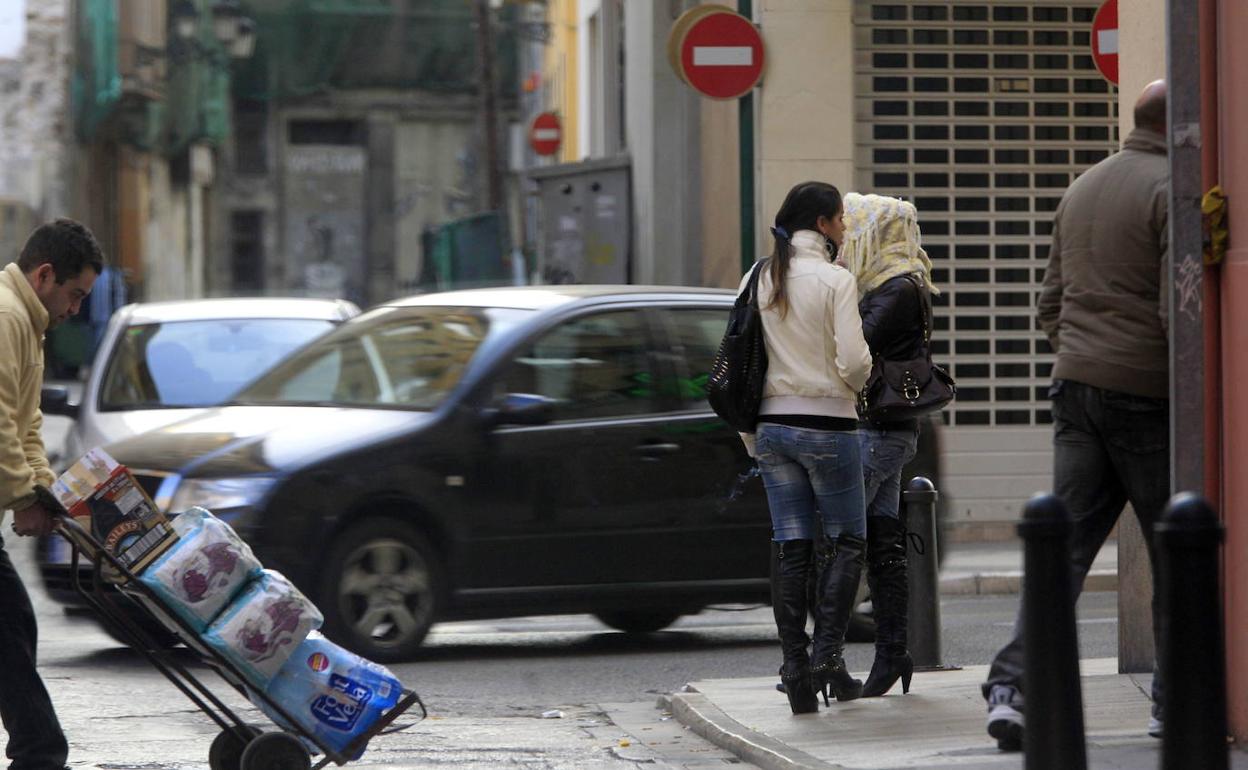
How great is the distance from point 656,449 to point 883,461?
2325mm

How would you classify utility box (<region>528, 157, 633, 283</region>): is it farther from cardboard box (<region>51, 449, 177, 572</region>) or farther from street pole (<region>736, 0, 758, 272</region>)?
cardboard box (<region>51, 449, 177, 572</region>)

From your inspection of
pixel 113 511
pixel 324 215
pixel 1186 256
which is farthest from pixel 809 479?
pixel 324 215

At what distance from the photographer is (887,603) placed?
8.06 m

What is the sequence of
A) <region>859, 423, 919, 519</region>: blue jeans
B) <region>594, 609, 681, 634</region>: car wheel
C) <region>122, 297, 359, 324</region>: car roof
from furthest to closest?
<region>122, 297, 359, 324</region>: car roof < <region>594, 609, 681, 634</region>: car wheel < <region>859, 423, 919, 519</region>: blue jeans

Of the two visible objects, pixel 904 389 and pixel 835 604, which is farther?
pixel 904 389

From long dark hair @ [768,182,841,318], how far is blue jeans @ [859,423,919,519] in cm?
77

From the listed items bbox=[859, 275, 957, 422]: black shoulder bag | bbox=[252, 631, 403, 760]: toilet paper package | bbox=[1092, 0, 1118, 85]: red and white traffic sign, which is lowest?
bbox=[252, 631, 403, 760]: toilet paper package

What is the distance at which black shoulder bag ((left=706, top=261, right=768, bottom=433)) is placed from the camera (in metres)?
7.48

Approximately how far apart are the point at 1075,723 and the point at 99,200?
39582 mm

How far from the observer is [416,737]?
306 inches

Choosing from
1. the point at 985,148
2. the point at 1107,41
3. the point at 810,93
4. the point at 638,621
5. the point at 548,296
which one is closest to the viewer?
the point at 548,296

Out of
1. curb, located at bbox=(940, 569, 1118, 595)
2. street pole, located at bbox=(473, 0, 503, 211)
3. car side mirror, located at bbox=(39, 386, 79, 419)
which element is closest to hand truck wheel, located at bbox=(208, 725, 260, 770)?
car side mirror, located at bbox=(39, 386, 79, 419)

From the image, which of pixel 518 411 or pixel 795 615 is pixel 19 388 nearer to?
pixel 795 615

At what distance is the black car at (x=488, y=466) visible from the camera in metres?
9.66
